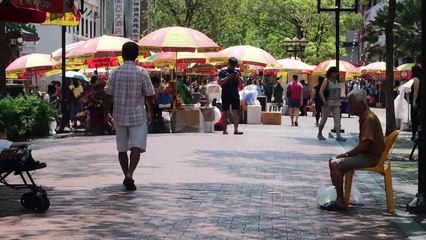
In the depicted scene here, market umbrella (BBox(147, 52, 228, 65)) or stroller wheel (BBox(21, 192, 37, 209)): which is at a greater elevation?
market umbrella (BBox(147, 52, 228, 65))

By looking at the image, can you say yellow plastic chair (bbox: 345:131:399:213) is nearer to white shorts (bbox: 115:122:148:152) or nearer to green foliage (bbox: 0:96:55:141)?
white shorts (bbox: 115:122:148:152)

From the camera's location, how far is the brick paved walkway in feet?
26.1

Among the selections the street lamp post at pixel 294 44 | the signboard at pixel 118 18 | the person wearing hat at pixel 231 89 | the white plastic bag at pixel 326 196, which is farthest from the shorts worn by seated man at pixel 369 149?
the signboard at pixel 118 18

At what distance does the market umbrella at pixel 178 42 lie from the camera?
73.8 feet

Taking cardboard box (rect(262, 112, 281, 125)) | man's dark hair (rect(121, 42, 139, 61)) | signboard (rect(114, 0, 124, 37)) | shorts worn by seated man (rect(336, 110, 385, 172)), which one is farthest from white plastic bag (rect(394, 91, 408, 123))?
signboard (rect(114, 0, 124, 37))

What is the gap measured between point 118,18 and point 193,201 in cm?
5865

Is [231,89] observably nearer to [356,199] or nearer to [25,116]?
[25,116]

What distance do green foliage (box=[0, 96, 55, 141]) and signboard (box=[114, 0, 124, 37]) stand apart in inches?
1836

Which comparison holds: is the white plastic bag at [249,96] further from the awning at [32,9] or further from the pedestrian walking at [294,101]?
the awning at [32,9]

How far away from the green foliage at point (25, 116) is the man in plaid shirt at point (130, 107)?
256 inches

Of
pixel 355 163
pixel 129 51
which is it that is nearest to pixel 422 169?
pixel 355 163

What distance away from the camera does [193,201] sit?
9734 mm

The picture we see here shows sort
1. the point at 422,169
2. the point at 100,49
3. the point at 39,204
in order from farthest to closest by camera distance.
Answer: the point at 100,49 → the point at 422,169 → the point at 39,204

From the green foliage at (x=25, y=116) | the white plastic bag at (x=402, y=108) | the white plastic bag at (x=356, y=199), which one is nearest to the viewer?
the white plastic bag at (x=356, y=199)
